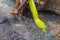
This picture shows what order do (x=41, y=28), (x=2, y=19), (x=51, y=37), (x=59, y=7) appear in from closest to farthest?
(x=51, y=37), (x=41, y=28), (x=2, y=19), (x=59, y=7)

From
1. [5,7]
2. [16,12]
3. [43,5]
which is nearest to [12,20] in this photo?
[16,12]

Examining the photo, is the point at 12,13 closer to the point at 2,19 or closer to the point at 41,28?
the point at 2,19

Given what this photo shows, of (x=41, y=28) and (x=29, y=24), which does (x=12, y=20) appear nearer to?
(x=29, y=24)

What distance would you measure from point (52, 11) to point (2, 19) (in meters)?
1.05

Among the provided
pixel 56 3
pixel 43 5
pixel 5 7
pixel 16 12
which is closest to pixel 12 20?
pixel 16 12

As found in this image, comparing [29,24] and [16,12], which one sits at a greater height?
[16,12]

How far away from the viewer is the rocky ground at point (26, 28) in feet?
8.18

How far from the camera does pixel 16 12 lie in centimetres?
298

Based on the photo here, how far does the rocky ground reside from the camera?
2.49m

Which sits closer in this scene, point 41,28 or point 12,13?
point 41,28

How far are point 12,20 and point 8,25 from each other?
0.18 m

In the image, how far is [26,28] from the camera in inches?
107

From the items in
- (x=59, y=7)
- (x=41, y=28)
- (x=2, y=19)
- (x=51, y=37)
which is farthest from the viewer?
(x=59, y=7)

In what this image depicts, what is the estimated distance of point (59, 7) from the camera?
126 inches
